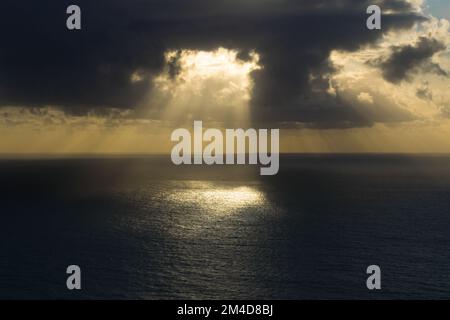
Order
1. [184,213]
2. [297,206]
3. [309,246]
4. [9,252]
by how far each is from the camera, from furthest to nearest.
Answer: [297,206] → [184,213] → [309,246] → [9,252]

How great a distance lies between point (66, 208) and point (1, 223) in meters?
27.7

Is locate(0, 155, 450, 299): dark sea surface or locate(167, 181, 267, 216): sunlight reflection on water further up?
locate(167, 181, 267, 216): sunlight reflection on water

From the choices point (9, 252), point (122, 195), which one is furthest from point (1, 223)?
point (122, 195)

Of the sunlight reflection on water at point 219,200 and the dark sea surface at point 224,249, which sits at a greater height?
the sunlight reflection on water at point 219,200

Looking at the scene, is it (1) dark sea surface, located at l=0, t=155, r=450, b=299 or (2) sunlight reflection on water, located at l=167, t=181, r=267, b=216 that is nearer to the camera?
(1) dark sea surface, located at l=0, t=155, r=450, b=299

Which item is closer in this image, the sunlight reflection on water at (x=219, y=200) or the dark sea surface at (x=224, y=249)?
the dark sea surface at (x=224, y=249)

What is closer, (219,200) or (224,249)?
(224,249)

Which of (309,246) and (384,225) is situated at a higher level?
(384,225)

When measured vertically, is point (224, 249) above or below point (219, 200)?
below

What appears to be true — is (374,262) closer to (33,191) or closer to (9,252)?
(9,252)

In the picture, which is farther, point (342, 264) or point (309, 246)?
point (309, 246)
